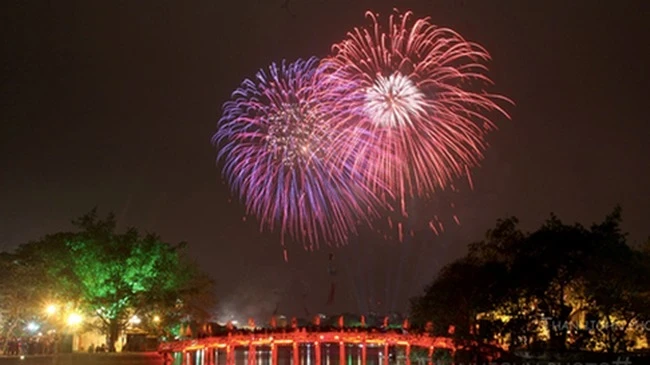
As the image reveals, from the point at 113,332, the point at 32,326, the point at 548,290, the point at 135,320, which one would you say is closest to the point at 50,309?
the point at 113,332

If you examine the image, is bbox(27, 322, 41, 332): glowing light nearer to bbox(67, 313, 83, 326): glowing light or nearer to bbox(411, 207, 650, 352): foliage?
bbox(67, 313, 83, 326): glowing light

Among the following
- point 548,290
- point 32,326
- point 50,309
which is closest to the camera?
point 548,290

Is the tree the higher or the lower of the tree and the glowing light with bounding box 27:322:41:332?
the higher

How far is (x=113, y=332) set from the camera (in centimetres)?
5125

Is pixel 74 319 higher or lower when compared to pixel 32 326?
higher

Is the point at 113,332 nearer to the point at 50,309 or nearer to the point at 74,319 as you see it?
the point at 74,319

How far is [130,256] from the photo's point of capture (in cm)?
5203

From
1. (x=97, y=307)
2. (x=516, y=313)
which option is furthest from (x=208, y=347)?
(x=516, y=313)

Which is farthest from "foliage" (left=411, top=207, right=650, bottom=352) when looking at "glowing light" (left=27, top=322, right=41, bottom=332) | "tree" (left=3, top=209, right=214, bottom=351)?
"glowing light" (left=27, top=322, right=41, bottom=332)

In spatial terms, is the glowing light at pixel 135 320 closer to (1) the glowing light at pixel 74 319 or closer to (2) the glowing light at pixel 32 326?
(1) the glowing light at pixel 74 319

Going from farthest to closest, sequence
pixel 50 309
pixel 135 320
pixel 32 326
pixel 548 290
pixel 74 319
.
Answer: pixel 32 326 < pixel 135 320 < pixel 74 319 < pixel 50 309 < pixel 548 290

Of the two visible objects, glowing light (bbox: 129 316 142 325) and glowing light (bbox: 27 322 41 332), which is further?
glowing light (bbox: 27 322 41 332)

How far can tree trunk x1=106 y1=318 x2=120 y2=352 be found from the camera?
51000mm

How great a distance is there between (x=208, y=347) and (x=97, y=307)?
35.4 feet
